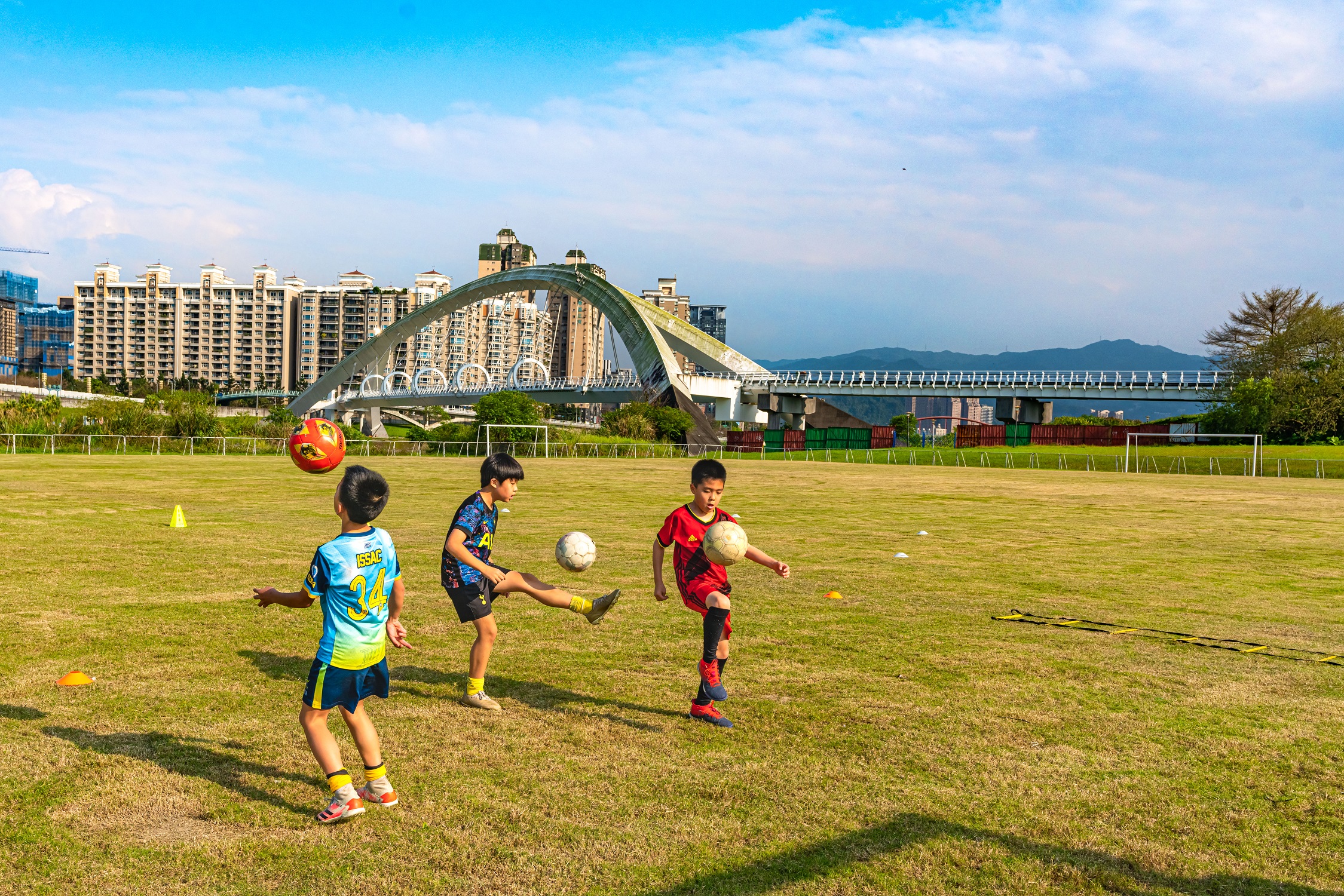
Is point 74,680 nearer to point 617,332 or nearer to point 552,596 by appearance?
point 552,596

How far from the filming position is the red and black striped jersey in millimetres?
6816

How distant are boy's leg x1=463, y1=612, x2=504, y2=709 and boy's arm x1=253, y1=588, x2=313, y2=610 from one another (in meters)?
1.62

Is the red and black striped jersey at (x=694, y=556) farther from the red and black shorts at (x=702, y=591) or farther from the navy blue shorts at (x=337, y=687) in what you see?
the navy blue shorts at (x=337, y=687)

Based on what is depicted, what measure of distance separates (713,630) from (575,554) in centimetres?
151

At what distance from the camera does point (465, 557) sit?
21.7 ft

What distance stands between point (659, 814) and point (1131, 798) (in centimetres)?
271

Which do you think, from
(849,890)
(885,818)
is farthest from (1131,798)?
(849,890)

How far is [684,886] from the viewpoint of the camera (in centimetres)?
440

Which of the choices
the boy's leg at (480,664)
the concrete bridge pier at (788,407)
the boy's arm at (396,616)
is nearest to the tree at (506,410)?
the concrete bridge pier at (788,407)

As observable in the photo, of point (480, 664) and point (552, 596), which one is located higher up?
point (552, 596)

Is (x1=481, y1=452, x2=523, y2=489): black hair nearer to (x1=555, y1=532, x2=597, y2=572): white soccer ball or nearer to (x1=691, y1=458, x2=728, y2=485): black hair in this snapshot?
(x1=555, y1=532, x2=597, y2=572): white soccer ball

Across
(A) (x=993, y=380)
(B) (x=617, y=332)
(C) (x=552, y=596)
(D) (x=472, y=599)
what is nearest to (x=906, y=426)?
(A) (x=993, y=380)

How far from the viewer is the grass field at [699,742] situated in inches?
183

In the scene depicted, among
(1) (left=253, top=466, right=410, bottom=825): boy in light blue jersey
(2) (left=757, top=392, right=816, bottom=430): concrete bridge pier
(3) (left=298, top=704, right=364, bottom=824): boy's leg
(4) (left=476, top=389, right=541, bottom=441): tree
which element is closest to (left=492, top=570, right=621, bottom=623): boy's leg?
(1) (left=253, top=466, right=410, bottom=825): boy in light blue jersey
